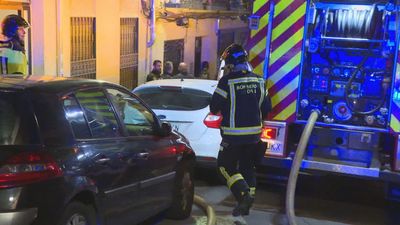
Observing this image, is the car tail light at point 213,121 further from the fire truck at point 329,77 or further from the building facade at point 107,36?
the building facade at point 107,36

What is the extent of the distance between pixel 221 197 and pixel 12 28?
3.18m

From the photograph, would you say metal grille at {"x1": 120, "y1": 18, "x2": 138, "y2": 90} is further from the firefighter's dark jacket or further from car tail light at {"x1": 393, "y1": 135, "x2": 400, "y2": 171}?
car tail light at {"x1": 393, "y1": 135, "x2": 400, "y2": 171}

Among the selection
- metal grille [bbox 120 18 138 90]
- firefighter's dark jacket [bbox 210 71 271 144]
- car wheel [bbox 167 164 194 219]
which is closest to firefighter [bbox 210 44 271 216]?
firefighter's dark jacket [bbox 210 71 271 144]

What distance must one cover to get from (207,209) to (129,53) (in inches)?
318

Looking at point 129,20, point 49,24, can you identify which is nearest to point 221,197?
point 49,24

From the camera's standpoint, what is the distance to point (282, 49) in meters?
6.40

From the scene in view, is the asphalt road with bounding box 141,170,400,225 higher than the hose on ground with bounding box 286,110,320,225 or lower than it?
lower

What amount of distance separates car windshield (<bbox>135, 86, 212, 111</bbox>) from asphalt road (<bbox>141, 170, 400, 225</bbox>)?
3.61 feet

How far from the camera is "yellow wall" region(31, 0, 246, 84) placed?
31.1 feet

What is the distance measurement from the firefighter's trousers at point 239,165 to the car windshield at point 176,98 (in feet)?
4.70

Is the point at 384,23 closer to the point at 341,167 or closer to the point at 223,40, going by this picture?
the point at 341,167

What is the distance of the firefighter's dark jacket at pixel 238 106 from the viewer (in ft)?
18.8

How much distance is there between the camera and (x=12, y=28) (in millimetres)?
6344

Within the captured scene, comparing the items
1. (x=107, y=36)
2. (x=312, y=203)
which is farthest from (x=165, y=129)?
(x=107, y=36)
